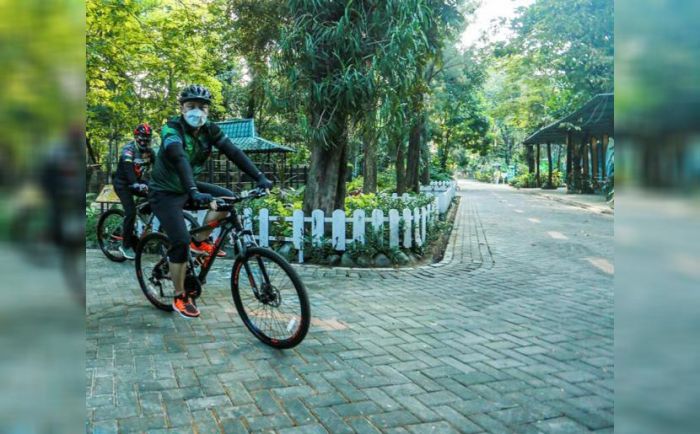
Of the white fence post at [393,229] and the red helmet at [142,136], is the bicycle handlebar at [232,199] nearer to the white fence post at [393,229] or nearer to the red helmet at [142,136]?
the red helmet at [142,136]

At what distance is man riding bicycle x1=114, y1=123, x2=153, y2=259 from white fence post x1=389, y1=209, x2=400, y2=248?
328cm

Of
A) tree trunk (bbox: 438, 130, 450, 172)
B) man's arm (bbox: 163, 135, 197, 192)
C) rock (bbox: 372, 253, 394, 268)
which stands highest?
tree trunk (bbox: 438, 130, 450, 172)

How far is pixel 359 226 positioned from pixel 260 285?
3764 millimetres

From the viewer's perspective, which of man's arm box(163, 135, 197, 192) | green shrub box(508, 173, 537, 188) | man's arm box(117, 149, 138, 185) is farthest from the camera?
green shrub box(508, 173, 537, 188)

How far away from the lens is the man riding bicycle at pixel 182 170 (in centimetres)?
390

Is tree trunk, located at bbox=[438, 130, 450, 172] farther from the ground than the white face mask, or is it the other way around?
tree trunk, located at bbox=[438, 130, 450, 172]

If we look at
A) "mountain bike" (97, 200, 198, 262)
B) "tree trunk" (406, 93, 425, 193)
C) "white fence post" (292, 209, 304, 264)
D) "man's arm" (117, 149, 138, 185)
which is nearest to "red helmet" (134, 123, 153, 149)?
"man's arm" (117, 149, 138, 185)

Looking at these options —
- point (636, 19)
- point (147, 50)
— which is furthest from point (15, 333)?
point (147, 50)

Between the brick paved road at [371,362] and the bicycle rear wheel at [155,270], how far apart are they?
0.43 ft

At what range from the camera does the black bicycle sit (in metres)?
3.66

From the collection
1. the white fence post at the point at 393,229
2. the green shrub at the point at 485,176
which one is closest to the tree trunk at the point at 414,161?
the white fence post at the point at 393,229

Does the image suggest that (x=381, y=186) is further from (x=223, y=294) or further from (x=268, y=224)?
(x=223, y=294)

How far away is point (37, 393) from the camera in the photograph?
1.85 ft

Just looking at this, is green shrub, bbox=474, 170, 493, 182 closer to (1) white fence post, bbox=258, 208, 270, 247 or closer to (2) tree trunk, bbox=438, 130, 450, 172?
(2) tree trunk, bbox=438, 130, 450, 172
